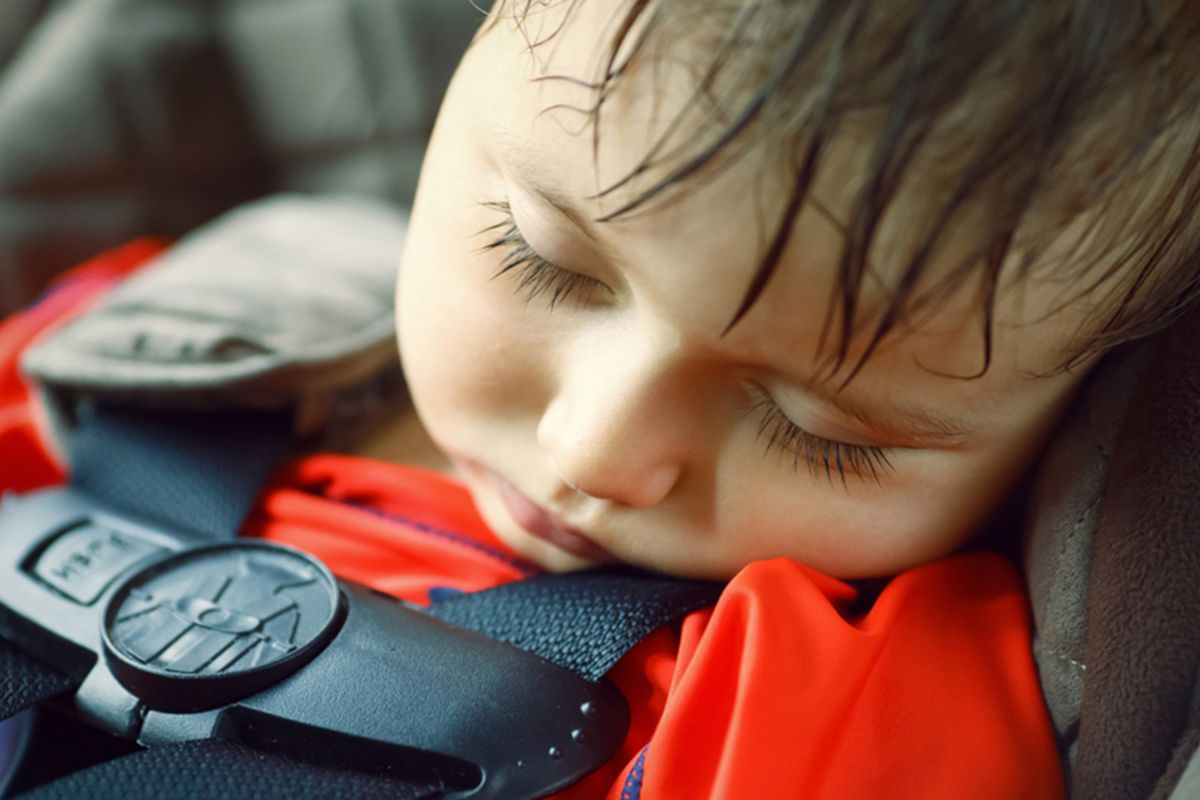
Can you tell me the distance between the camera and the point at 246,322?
0.74m

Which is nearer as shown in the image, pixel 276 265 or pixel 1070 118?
pixel 1070 118

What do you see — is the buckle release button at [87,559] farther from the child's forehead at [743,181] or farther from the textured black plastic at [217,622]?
the child's forehead at [743,181]

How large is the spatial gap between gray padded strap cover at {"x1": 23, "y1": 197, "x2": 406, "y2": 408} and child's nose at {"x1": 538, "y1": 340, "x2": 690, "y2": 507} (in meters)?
0.28

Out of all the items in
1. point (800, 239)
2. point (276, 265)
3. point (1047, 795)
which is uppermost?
point (800, 239)

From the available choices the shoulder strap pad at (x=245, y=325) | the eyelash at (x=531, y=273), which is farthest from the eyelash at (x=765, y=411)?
the shoulder strap pad at (x=245, y=325)

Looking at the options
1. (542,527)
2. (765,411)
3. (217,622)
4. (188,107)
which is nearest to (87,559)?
(217,622)

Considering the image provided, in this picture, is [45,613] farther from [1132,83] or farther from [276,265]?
[1132,83]

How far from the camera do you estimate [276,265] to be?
835 millimetres

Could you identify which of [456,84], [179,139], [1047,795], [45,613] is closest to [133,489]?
[45,613]

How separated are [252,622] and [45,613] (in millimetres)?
115

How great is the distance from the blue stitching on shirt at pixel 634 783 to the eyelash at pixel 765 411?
5.5 inches

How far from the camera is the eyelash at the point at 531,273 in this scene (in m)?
0.49

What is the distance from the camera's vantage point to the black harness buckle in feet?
1.58

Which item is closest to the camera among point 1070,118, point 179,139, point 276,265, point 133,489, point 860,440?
point 1070,118
